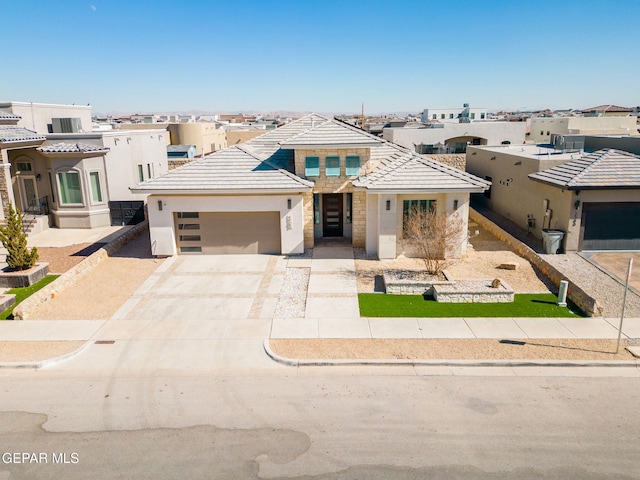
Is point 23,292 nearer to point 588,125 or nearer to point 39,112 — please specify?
point 39,112

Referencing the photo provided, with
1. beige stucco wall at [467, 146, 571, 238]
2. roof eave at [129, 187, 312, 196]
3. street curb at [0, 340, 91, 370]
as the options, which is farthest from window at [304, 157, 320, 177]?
street curb at [0, 340, 91, 370]

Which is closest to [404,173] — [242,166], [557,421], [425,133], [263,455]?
[242,166]

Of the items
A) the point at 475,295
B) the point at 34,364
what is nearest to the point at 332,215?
the point at 475,295

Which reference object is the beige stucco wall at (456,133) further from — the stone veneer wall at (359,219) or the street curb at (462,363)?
the street curb at (462,363)

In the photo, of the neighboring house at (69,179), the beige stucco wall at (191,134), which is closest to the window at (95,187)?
the neighboring house at (69,179)

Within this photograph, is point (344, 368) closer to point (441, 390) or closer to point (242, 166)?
point (441, 390)

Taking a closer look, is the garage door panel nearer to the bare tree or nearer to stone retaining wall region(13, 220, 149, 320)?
the bare tree
